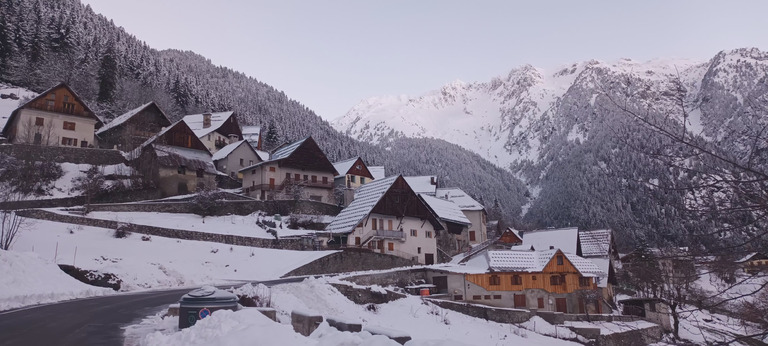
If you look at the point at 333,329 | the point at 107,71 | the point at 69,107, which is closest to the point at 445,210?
the point at 69,107

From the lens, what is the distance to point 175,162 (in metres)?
61.9

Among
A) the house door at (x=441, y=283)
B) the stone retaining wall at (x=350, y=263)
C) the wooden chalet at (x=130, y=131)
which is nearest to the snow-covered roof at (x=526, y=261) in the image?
the house door at (x=441, y=283)

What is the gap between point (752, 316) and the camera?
1058 cm

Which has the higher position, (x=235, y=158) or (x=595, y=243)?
(x=235, y=158)

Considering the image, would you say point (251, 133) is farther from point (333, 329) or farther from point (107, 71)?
point (333, 329)

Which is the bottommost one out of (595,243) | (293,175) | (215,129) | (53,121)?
(595,243)

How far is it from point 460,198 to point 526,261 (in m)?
37.7

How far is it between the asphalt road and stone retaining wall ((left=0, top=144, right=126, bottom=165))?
3844cm

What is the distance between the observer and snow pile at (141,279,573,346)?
995 cm

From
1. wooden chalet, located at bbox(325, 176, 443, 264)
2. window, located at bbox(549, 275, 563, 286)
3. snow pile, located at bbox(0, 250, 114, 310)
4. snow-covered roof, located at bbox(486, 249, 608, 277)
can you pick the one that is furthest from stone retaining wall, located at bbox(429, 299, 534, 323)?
snow pile, located at bbox(0, 250, 114, 310)

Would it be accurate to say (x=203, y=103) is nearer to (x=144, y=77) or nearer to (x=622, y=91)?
(x=144, y=77)

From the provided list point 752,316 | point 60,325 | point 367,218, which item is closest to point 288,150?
point 367,218

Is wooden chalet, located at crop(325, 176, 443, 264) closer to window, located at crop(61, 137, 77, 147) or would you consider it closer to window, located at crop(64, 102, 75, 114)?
window, located at crop(61, 137, 77, 147)

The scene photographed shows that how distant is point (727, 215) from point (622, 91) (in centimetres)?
216
